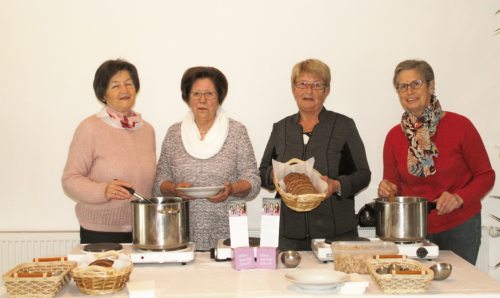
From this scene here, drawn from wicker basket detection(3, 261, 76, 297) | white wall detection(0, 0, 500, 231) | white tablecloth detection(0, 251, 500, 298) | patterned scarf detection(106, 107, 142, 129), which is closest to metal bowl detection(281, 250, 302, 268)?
white tablecloth detection(0, 251, 500, 298)

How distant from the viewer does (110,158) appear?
274 centimetres

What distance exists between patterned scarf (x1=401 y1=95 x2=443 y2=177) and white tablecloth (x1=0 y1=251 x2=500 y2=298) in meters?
0.47

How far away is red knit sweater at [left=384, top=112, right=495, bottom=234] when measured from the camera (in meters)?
2.67

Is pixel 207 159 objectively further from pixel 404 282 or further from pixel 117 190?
pixel 404 282

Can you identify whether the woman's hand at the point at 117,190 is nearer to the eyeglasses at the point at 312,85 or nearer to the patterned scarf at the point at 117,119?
the patterned scarf at the point at 117,119

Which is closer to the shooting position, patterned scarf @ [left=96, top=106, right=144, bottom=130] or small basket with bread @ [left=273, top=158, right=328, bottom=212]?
small basket with bread @ [left=273, top=158, right=328, bottom=212]

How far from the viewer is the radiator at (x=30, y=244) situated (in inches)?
144

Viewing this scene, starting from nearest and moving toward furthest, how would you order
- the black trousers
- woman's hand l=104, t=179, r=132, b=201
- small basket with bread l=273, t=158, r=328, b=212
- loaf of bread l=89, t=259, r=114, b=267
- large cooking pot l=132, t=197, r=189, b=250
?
loaf of bread l=89, t=259, r=114, b=267 → large cooking pot l=132, t=197, r=189, b=250 → small basket with bread l=273, t=158, r=328, b=212 → woman's hand l=104, t=179, r=132, b=201 → the black trousers

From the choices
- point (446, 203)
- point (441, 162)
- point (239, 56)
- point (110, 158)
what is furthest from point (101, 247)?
point (239, 56)

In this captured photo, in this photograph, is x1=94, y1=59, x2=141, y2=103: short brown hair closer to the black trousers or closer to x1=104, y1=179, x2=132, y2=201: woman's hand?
x1=104, y1=179, x2=132, y2=201: woman's hand

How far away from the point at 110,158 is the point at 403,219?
1354 mm

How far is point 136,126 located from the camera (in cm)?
290

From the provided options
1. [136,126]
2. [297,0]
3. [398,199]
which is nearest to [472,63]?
[297,0]

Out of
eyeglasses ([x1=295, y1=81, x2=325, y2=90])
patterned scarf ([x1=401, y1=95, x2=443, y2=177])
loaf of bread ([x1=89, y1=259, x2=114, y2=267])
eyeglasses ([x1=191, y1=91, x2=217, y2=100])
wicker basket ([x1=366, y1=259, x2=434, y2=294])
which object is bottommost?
wicker basket ([x1=366, y1=259, x2=434, y2=294])
